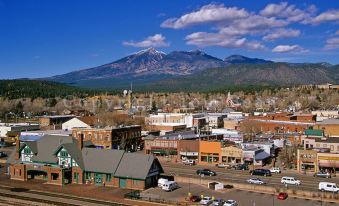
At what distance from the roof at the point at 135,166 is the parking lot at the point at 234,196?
2033mm

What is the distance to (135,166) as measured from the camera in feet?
160

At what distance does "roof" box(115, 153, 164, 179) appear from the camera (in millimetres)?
47938

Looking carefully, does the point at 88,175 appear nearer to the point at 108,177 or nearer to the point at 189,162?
Result: the point at 108,177

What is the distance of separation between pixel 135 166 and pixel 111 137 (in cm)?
2629

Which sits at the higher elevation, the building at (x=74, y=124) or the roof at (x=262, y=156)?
the building at (x=74, y=124)

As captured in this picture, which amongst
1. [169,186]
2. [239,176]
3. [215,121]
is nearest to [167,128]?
[215,121]

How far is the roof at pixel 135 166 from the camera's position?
4794 centimetres

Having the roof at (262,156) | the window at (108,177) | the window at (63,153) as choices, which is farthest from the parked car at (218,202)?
the roof at (262,156)

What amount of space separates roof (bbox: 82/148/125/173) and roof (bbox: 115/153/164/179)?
28.3 inches

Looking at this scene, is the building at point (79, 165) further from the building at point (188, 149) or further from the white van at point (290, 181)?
the building at point (188, 149)

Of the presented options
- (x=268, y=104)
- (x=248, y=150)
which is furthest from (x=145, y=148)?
(x=268, y=104)

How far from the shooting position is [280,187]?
1802 inches

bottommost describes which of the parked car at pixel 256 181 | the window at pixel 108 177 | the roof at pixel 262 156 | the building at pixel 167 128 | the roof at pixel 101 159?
the parked car at pixel 256 181

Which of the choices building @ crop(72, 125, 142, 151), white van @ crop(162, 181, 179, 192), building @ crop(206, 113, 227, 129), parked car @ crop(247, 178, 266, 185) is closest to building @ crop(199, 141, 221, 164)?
building @ crop(72, 125, 142, 151)
